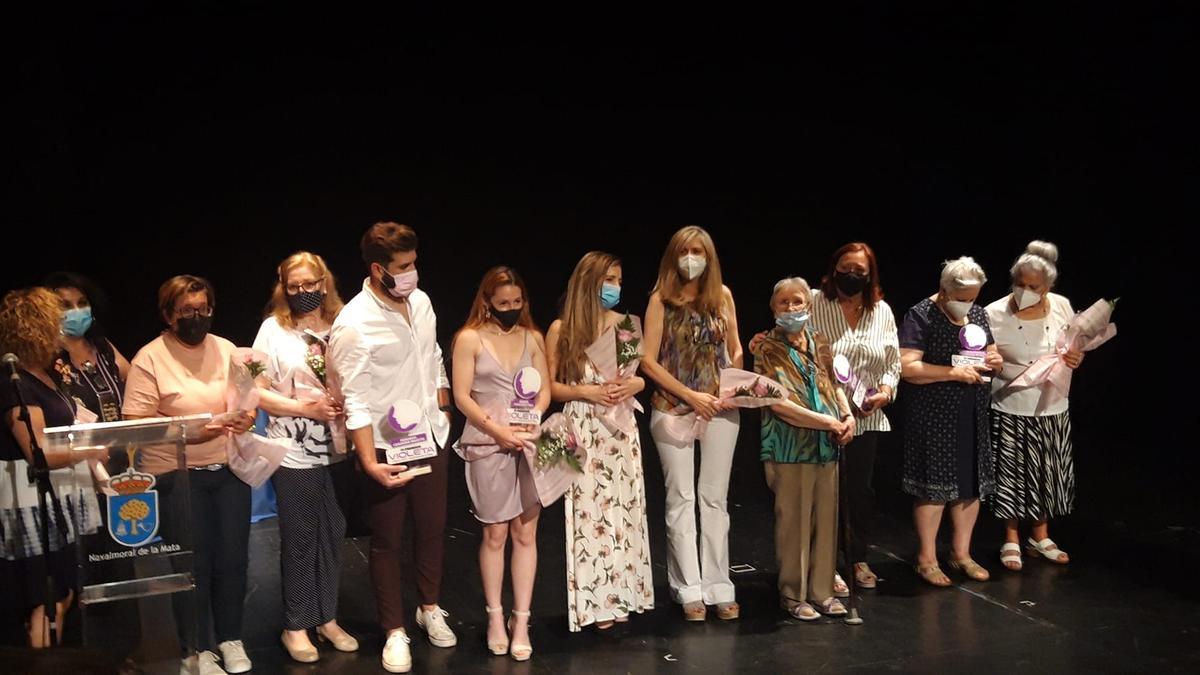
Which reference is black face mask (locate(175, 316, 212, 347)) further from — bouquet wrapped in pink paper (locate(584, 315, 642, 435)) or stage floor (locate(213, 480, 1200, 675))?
bouquet wrapped in pink paper (locate(584, 315, 642, 435))

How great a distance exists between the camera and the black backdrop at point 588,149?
5.62 meters

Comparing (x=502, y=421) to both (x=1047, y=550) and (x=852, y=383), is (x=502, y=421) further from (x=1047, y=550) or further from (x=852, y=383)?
(x=1047, y=550)

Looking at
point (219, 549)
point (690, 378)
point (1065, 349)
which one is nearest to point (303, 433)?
point (219, 549)

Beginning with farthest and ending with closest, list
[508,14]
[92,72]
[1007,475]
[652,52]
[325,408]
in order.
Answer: [652,52], [508,14], [92,72], [1007,475], [325,408]

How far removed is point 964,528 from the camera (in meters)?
4.80

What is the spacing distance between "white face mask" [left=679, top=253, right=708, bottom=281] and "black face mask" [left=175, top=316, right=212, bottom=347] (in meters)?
1.66

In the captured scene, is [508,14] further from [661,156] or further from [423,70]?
[661,156]

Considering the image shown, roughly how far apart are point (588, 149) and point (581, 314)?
3.17m

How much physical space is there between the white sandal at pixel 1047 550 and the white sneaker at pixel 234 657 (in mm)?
3413

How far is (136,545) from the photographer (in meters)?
3.15

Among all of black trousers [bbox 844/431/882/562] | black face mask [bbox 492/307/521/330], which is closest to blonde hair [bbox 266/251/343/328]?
black face mask [bbox 492/307/521/330]

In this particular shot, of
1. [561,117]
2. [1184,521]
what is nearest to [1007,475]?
[1184,521]

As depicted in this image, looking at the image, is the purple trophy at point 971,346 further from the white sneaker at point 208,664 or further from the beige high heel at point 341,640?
the white sneaker at point 208,664

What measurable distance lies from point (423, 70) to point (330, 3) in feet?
2.02
